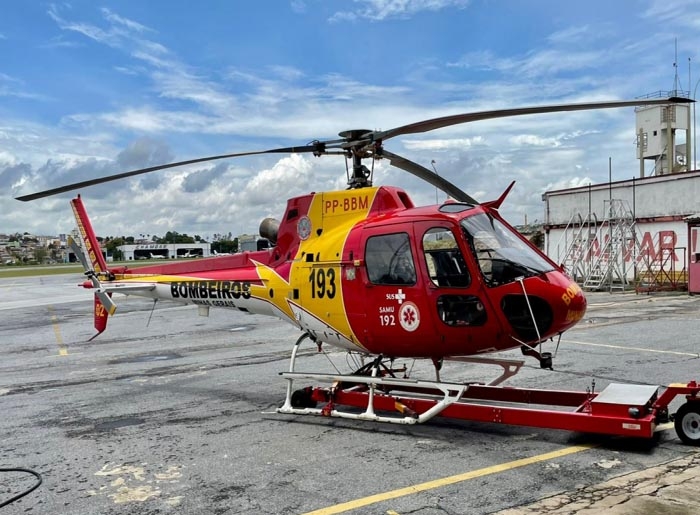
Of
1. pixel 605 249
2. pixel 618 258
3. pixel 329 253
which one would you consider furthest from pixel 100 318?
pixel 618 258

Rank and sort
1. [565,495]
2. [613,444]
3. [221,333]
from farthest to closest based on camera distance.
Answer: [221,333], [613,444], [565,495]

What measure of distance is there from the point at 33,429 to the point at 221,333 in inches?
391

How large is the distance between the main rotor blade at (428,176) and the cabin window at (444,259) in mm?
1434

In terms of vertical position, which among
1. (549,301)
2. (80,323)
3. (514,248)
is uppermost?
(514,248)

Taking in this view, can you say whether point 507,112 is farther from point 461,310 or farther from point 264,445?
point 264,445

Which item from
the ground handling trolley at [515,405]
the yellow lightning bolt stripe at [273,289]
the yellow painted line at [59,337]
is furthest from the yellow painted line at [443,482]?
the yellow painted line at [59,337]

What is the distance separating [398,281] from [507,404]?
225 cm

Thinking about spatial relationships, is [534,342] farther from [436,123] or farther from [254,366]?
[254,366]

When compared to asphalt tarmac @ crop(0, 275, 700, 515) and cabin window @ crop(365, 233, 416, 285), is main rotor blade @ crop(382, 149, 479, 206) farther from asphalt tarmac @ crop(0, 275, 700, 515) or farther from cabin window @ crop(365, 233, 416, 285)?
asphalt tarmac @ crop(0, 275, 700, 515)

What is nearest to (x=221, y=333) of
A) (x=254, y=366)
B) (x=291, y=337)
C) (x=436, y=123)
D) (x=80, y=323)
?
(x=291, y=337)

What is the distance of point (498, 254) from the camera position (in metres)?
6.75

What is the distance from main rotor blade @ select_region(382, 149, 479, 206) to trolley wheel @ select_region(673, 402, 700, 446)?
360 centimetres

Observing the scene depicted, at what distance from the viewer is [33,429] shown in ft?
26.0

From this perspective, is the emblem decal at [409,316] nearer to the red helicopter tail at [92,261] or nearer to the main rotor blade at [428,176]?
the main rotor blade at [428,176]
